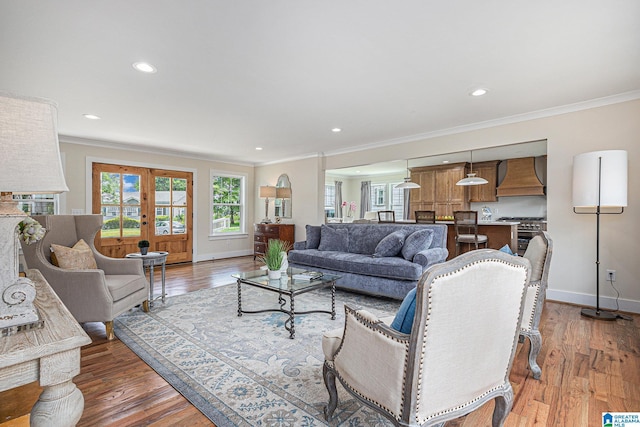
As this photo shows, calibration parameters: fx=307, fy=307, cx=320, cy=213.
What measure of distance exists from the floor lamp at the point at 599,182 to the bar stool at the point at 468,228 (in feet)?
4.07

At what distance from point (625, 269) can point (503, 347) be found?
10.7ft

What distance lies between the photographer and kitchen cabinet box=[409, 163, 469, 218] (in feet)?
15.8

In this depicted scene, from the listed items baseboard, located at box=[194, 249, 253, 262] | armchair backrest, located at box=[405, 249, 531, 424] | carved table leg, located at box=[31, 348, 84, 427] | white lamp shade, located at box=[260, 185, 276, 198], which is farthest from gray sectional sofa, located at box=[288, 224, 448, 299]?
carved table leg, located at box=[31, 348, 84, 427]

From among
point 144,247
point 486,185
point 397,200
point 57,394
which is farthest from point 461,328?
point 397,200

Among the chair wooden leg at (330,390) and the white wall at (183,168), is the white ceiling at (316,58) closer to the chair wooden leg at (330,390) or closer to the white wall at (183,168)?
the white wall at (183,168)

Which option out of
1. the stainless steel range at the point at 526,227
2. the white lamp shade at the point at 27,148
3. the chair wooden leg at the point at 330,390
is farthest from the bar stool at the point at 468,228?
the white lamp shade at the point at 27,148

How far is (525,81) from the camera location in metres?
2.93

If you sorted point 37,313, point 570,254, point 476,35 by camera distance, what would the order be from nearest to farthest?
point 37,313 → point 476,35 → point 570,254

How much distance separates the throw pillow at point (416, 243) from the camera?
375cm

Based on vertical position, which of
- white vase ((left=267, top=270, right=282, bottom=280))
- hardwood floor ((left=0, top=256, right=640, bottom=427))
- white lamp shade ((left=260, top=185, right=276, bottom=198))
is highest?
white lamp shade ((left=260, top=185, right=276, bottom=198))

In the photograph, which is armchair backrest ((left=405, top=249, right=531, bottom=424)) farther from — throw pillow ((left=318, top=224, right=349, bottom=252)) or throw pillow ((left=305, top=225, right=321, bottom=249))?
throw pillow ((left=305, top=225, right=321, bottom=249))

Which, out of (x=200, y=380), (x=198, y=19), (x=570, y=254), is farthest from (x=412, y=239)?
(x=198, y=19)

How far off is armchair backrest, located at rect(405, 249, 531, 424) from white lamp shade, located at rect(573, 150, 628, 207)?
8.71ft

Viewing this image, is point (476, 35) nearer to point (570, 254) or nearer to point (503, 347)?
point (503, 347)
